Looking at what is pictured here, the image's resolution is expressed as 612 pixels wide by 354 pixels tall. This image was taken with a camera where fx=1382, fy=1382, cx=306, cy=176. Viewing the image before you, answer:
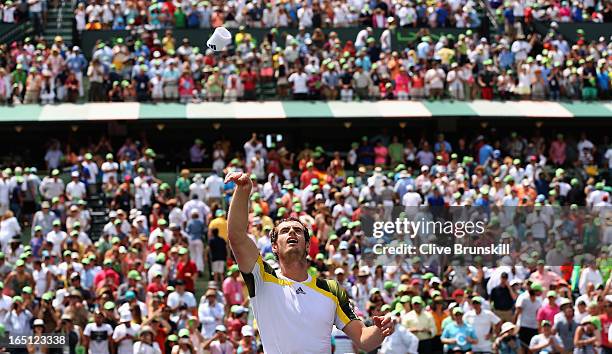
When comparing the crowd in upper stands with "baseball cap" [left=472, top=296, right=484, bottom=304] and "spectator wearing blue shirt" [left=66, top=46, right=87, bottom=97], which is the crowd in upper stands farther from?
"baseball cap" [left=472, top=296, right=484, bottom=304]

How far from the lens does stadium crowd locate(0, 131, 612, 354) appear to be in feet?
61.5

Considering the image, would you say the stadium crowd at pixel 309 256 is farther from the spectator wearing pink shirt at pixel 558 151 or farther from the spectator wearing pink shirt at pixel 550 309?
the spectator wearing pink shirt at pixel 558 151

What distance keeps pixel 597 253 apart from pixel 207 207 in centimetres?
720

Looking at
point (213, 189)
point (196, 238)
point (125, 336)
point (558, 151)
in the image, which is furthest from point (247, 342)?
point (558, 151)

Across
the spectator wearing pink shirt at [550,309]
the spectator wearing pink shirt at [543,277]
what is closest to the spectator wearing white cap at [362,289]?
the spectator wearing pink shirt at [543,277]

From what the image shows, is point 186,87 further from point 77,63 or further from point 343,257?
point 343,257

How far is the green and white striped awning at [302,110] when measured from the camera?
30.6 m

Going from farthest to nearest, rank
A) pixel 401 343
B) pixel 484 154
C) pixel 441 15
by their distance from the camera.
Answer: pixel 441 15
pixel 484 154
pixel 401 343

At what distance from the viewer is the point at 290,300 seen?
24.3ft

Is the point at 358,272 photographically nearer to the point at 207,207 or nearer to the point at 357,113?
the point at 207,207

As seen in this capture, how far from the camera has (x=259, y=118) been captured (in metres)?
31.3

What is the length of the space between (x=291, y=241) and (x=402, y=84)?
949 inches

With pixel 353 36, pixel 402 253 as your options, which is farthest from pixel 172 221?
pixel 353 36

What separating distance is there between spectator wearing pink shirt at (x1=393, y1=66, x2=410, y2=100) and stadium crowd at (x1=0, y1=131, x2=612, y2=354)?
2.20 metres
